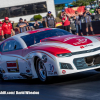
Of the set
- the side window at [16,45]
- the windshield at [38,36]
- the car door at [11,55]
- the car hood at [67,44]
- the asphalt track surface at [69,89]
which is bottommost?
the asphalt track surface at [69,89]

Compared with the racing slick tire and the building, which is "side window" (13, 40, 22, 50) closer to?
the racing slick tire

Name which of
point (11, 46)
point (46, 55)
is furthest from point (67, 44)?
point (11, 46)

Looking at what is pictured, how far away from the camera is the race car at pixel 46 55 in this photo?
5.77 meters

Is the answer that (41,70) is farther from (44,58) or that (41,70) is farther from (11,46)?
(11,46)

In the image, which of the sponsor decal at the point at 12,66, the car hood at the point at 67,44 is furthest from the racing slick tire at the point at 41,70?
the sponsor decal at the point at 12,66

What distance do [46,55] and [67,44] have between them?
58 cm

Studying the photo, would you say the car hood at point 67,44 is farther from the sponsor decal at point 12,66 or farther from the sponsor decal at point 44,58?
the sponsor decal at point 12,66

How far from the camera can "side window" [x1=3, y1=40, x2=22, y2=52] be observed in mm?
7148

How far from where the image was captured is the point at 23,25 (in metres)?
16.0

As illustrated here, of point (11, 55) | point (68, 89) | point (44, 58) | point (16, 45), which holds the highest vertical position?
point (16, 45)

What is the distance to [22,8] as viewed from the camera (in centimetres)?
4056

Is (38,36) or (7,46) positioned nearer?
(38,36)

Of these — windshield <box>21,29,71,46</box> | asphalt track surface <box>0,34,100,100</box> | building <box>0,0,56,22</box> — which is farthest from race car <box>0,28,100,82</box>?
building <box>0,0,56,22</box>

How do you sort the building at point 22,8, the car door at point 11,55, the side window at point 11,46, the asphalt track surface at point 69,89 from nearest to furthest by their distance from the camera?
the asphalt track surface at point 69,89 → the car door at point 11,55 → the side window at point 11,46 → the building at point 22,8
